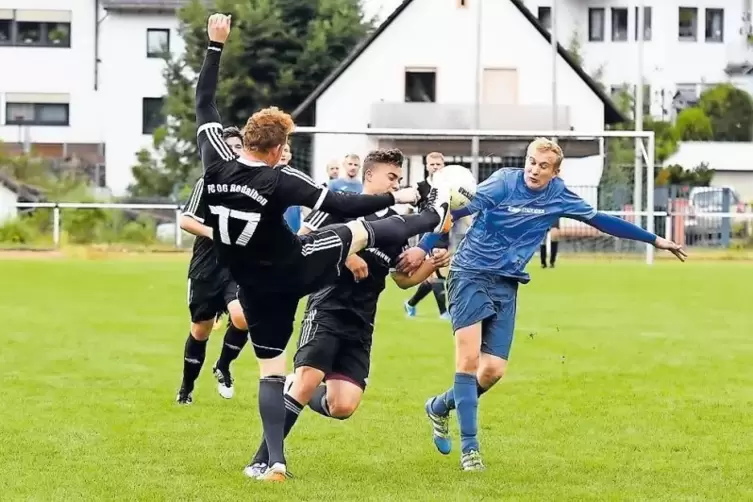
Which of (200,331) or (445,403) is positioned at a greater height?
(200,331)

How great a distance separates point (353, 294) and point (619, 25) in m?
56.5

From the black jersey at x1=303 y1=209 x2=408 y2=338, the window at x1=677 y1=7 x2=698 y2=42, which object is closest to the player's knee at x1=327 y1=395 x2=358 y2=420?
the black jersey at x1=303 y1=209 x2=408 y2=338

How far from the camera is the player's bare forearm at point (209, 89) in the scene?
7887mm

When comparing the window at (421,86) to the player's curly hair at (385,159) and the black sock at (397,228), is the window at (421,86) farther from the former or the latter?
the black sock at (397,228)

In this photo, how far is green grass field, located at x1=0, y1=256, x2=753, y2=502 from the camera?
7.67 m

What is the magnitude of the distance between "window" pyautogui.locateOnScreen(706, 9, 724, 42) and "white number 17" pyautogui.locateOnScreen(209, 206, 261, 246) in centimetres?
5976

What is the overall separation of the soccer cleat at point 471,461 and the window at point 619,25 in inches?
2226

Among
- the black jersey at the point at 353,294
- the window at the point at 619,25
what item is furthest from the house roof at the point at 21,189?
the black jersey at the point at 353,294

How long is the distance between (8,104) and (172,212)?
78.5 ft

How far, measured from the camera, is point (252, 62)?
157 feet

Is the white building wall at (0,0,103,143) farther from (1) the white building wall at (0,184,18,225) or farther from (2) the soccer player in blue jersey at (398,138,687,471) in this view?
(2) the soccer player in blue jersey at (398,138,687,471)

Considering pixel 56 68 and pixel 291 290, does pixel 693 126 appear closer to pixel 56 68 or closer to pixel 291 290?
pixel 56 68

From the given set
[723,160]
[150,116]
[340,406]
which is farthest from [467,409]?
[150,116]

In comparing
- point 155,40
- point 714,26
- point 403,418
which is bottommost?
point 403,418
